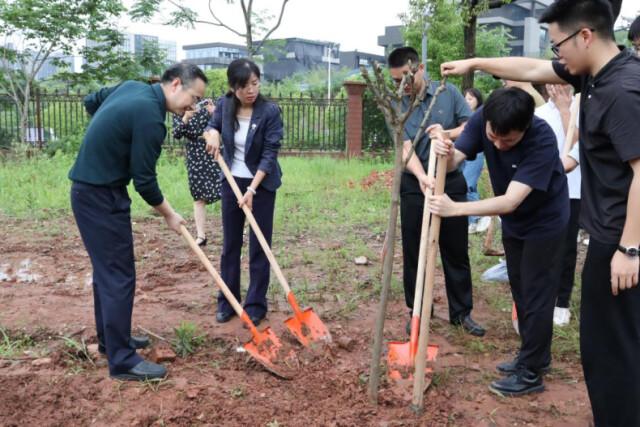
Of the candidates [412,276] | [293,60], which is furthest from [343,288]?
[293,60]

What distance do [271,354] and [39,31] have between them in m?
11.4

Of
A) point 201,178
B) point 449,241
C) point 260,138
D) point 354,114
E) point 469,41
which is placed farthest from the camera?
point 354,114

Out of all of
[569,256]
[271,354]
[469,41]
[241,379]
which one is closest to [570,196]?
[569,256]

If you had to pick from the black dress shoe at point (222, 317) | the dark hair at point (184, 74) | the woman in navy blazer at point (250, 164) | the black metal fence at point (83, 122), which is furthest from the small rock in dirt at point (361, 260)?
the black metal fence at point (83, 122)

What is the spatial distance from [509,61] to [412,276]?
5.35ft

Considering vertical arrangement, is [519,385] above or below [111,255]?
below

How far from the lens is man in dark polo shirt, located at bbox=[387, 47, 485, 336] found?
12.3ft

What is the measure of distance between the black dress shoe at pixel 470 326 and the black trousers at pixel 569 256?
0.66 metres

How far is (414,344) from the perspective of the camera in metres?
3.16

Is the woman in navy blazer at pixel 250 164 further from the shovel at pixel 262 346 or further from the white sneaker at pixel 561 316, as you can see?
the white sneaker at pixel 561 316

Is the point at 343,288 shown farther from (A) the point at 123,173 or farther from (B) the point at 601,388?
(B) the point at 601,388

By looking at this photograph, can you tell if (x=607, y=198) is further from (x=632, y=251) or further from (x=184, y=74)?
(x=184, y=74)

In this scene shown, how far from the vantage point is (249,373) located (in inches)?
132

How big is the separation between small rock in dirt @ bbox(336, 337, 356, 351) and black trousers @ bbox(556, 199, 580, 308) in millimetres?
1550
